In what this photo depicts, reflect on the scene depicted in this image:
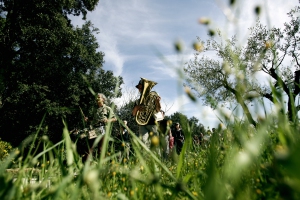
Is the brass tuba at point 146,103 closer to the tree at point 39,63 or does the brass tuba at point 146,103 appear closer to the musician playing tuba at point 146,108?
the musician playing tuba at point 146,108

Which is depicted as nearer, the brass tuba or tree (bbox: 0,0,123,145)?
the brass tuba

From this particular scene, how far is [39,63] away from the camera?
16.7m

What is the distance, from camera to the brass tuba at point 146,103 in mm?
6402

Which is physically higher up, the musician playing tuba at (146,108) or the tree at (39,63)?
the tree at (39,63)

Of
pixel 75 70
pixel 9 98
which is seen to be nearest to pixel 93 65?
pixel 75 70

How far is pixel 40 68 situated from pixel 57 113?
298 cm

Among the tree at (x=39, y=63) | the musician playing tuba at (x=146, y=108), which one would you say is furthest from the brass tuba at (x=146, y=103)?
the tree at (x=39, y=63)

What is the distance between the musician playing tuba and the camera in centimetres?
628

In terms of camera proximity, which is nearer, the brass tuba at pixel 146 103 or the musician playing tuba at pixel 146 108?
the musician playing tuba at pixel 146 108

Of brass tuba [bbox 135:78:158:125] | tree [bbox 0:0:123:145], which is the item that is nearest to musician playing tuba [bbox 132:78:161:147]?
brass tuba [bbox 135:78:158:125]

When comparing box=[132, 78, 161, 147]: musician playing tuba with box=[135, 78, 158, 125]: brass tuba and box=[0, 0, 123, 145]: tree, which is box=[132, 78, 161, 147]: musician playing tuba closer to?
box=[135, 78, 158, 125]: brass tuba

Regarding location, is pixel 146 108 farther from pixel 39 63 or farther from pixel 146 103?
pixel 39 63

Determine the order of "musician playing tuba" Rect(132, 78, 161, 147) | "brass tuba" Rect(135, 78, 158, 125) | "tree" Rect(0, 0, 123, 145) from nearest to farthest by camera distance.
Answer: "musician playing tuba" Rect(132, 78, 161, 147) → "brass tuba" Rect(135, 78, 158, 125) → "tree" Rect(0, 0, 123, 145)

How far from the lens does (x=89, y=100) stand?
2008 cm
